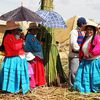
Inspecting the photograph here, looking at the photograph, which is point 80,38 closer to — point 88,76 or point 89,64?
point 89,64

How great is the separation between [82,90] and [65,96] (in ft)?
2.13

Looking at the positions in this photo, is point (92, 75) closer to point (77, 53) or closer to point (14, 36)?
point (77, 53)

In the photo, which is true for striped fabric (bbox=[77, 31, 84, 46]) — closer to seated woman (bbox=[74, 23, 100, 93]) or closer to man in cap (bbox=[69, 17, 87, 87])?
man in cap (bbox=[69, 17, 87, 87])

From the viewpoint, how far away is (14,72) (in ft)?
33.4

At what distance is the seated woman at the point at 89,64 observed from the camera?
10211 mm

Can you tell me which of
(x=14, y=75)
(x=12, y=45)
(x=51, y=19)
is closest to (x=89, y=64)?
(x=51, y=19)

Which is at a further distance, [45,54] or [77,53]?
[45,54]

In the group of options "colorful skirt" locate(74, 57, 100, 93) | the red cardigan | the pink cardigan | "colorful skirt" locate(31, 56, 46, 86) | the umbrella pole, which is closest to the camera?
the red cardigan

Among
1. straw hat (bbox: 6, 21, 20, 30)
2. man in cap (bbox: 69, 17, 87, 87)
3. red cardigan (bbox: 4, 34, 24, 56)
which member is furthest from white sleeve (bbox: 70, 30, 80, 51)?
straw hat (bbox: 6, 21, 20, 30)

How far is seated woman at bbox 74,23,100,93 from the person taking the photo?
1021 centimetres

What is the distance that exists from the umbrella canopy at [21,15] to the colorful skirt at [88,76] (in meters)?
1.67

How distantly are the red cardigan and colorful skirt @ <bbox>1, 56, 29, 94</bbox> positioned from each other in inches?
7.1

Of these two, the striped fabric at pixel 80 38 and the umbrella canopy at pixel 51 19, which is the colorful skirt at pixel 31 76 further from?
the striped fabric at pixel 80 38

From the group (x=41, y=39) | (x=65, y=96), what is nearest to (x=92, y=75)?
(x=65, y=96)
